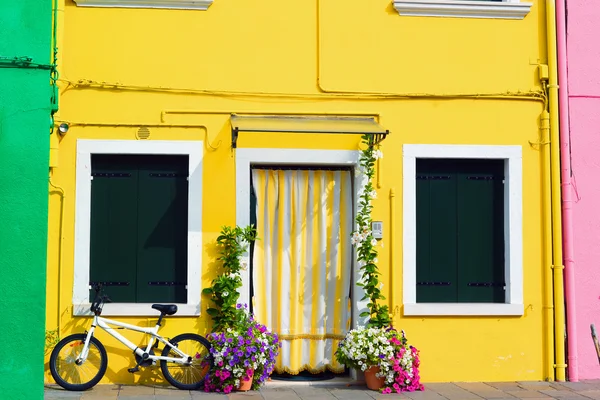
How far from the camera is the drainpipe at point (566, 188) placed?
10.0 m

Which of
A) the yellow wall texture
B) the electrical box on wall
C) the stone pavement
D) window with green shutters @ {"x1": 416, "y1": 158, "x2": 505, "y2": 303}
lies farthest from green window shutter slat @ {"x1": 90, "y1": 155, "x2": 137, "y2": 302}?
window with green shutters @ {"x1": 416, "y1": 158, "x2": 505, "y2": 303}

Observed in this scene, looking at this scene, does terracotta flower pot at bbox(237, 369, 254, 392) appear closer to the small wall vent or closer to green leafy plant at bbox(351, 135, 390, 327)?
green leafy plant at bbox(351, 135, 390, 327)

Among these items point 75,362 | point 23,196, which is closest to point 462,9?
point 23,196

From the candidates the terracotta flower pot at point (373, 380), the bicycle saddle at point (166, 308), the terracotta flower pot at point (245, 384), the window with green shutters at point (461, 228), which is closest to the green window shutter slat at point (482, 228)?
the window with green shutters at point (461, 228)

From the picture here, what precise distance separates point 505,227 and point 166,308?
3874 mm

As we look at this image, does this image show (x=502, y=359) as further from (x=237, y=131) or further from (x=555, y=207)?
(x=237, y=131)

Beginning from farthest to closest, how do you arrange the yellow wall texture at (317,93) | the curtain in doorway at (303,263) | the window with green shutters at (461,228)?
the window with green shutters at (461,228) → the curtain in doorway at (303,263) → the yellow wall texture at (317,93)

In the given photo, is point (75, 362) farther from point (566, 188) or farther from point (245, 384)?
point (566, 188)

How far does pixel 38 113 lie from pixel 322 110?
10.9 ft

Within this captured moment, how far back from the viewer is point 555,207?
1009 centimetres

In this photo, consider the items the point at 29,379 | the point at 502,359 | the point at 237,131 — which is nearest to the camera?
the point at 29,379

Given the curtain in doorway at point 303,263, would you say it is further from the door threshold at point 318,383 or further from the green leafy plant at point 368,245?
the green leafy plant at point 368,245

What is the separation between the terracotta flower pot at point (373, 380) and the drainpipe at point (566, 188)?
2234 millimetres

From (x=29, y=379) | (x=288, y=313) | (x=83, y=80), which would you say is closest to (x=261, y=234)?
(x=288, y=313)
